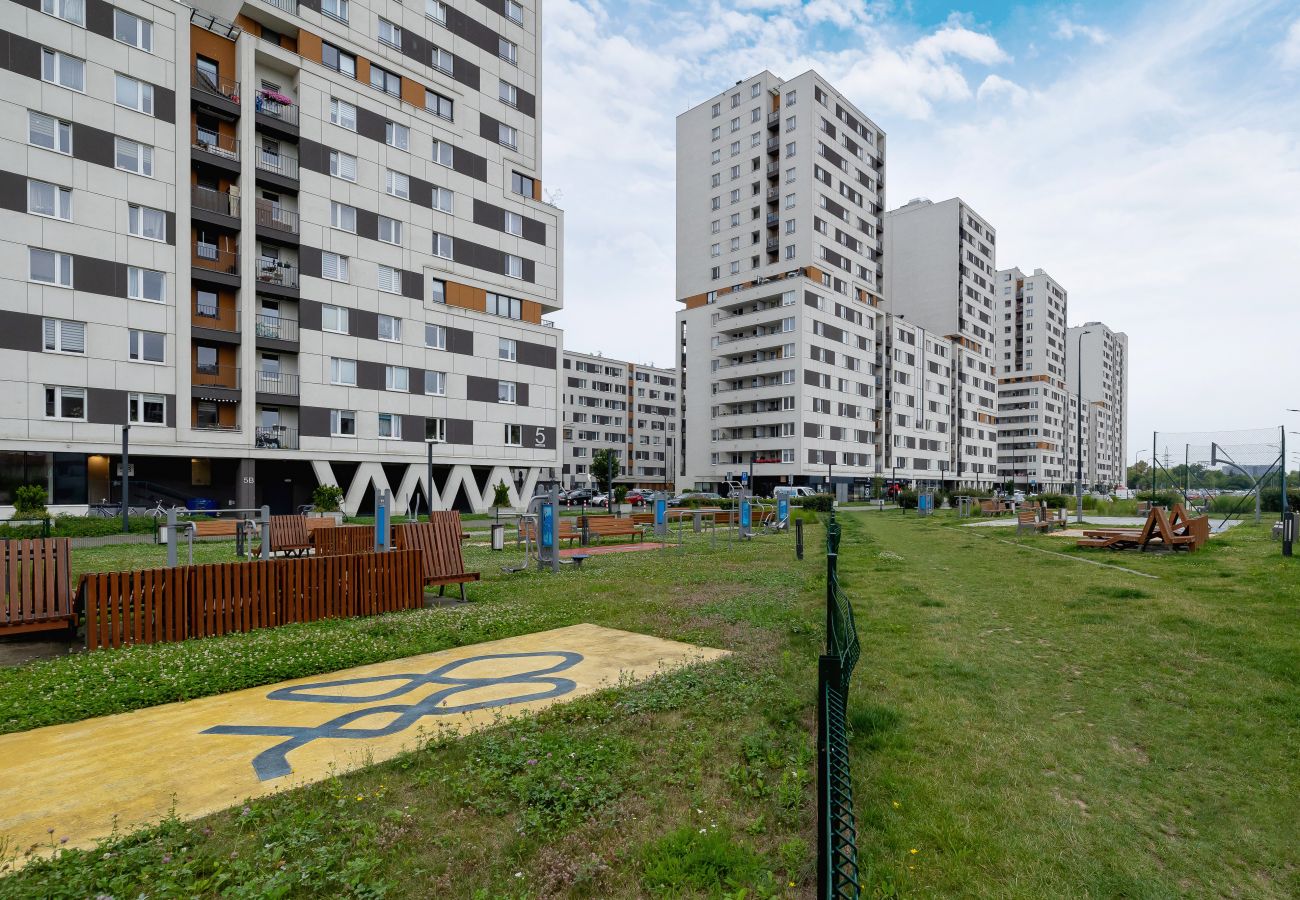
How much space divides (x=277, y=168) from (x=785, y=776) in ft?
136

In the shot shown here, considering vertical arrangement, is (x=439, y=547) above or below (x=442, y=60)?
below

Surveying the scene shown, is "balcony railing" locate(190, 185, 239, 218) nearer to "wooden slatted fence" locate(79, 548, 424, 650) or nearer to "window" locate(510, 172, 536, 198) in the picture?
"window" locate(510, 172, 536, 198)

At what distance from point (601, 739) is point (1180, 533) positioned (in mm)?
19200

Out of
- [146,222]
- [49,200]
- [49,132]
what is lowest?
[146,222]

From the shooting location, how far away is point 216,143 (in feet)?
112

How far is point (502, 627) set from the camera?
963cm

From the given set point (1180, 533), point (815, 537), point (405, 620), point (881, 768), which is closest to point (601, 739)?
point (881, 768)

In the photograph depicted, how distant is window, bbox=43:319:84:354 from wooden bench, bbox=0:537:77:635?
27.2 metres

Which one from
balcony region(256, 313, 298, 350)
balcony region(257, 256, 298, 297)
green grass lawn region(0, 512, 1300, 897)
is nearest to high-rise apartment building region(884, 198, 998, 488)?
balcony region(256, 313, 298, 350)

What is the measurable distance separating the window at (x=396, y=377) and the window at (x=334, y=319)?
3.16 meters

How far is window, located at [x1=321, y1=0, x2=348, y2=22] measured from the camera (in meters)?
37.1

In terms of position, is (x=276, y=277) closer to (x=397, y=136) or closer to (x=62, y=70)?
(x=62, y=70)

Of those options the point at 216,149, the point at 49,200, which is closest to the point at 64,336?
the point at 49,200

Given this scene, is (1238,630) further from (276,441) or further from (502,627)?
(276,441)
